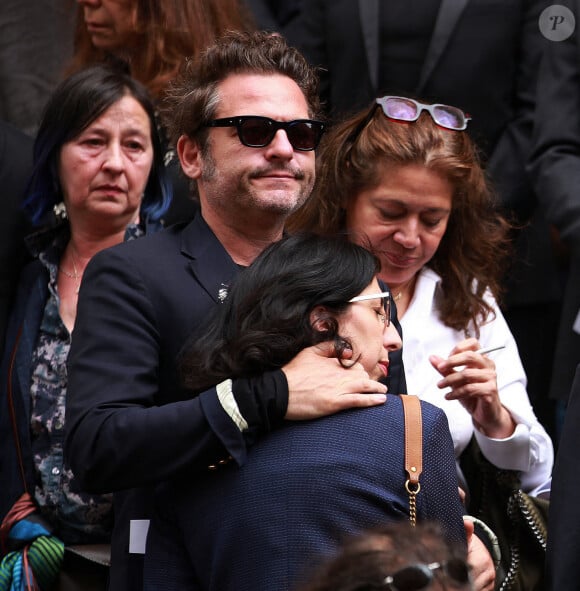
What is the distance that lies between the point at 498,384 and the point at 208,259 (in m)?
1.09

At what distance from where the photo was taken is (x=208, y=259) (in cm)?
306

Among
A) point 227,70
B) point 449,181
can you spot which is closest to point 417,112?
point 449,181

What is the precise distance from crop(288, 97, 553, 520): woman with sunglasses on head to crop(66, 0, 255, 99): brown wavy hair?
2.28ft

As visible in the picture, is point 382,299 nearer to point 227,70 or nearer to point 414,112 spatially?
point 227,70

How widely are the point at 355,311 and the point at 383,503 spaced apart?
43 cm

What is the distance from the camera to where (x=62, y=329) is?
12.1 feet

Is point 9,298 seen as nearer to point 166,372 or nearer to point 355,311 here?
point 166,372

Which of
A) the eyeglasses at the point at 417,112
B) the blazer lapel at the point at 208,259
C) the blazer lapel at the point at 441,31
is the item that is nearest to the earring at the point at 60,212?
the blazer lapel at the point at 208,259

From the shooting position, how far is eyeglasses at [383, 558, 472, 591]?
1.57 m

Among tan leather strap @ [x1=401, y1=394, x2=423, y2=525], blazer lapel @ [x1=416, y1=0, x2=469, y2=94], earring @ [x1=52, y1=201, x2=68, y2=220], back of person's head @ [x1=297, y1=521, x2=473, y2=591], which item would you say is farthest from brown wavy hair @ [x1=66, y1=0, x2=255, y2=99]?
back of person's head @ [x1=297, y1=521, x2=473, y2=591]

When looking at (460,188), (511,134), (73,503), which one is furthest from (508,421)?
(511,134)

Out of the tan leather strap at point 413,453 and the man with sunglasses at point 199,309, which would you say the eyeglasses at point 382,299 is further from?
the tan leather strap at point 413,453

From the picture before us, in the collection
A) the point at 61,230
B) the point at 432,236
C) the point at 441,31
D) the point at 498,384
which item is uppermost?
the point at 441,31

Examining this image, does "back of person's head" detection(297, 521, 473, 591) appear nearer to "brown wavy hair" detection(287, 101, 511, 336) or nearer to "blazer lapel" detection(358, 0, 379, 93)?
"brown wavy hair" detection(287, 101, 511, 336)
